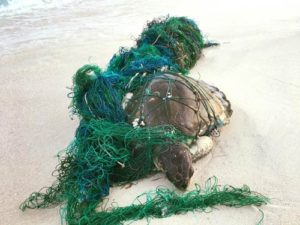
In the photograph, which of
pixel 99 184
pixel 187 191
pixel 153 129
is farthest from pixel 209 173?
pixel 99 184

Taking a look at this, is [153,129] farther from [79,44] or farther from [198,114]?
[79,44]

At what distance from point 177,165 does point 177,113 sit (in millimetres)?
524

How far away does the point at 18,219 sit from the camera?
284cm

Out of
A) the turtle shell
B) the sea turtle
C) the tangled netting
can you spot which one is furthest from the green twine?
the turtle shell

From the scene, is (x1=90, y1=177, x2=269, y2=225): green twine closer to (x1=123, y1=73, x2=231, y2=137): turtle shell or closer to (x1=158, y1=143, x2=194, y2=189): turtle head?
(x1=158, y1=143, x2=194, y2=189): turtle head

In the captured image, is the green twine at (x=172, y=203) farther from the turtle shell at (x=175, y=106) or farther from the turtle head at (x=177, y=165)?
the turtle shell at (x=175, y=106)

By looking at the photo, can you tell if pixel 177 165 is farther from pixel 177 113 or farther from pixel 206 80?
pixel 206 80

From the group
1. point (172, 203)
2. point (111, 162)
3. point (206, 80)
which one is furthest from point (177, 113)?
point (206, 80)

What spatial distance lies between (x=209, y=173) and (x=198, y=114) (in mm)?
515

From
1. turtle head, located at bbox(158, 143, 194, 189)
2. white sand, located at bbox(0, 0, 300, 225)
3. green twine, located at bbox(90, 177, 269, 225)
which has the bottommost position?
white sand, located at bbox(0, 0, 300, 225)

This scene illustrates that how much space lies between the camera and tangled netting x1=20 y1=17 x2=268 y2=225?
2688 millimetres

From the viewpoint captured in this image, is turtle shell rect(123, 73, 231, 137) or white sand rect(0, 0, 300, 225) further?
turtle shell rect(123, 73, 231, 137)

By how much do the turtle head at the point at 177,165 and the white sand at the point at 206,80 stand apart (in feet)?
0.39

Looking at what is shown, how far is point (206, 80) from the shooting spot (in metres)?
4.81
